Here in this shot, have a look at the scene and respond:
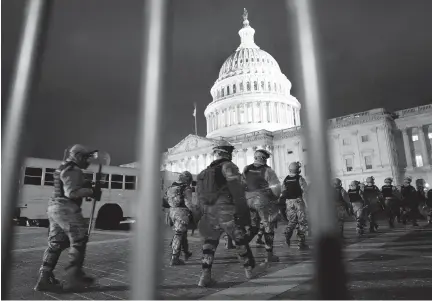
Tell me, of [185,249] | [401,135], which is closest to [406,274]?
[185,249]

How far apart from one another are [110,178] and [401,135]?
4731 cm

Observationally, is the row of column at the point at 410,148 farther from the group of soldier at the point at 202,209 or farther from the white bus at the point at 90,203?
the group of soldier at the point at 202,209

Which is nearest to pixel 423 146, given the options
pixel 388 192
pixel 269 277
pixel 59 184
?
pixel 388 192

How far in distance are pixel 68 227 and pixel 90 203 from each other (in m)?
11.8

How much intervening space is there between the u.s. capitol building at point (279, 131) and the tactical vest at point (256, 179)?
26.2 metres

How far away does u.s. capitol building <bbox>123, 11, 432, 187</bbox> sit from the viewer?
4731cm

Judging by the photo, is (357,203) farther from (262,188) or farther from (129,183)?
(129,183)

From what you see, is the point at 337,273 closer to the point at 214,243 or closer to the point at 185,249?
the point at 214,243

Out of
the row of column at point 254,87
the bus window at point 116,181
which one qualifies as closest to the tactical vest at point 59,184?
the bus window at point 116,181

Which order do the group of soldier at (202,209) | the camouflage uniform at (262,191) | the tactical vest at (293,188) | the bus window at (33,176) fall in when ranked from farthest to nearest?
1. the bus window at (33,176)
2. the tactical vest at (293,188)
3. the camouflage uniform at (262,191)
4. the group of soldier at (202,209)

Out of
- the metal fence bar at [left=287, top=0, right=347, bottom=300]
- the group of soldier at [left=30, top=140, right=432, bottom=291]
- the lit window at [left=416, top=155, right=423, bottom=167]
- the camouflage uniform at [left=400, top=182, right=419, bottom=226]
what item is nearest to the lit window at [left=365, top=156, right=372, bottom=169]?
the lit window at [left=416, top=155, right=423, bottom=167]

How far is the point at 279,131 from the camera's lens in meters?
55.3

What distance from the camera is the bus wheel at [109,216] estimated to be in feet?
54.1

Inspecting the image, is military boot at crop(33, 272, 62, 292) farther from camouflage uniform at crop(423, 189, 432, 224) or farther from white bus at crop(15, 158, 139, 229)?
camouflage uniform at crop(423, 189, 432, 224)
